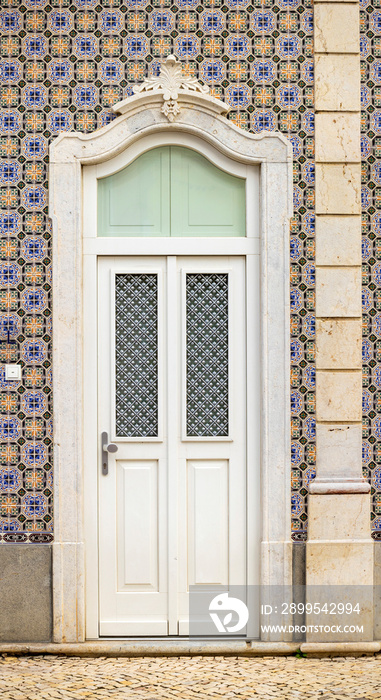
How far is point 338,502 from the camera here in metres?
5.43

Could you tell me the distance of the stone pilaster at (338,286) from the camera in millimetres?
5434

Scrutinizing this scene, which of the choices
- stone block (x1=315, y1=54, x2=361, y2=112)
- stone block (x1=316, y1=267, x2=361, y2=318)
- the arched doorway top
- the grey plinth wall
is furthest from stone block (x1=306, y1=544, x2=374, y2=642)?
stone block (x1=315, y1=54, x2=361, y2=112)

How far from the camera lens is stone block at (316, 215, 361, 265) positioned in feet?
18.0

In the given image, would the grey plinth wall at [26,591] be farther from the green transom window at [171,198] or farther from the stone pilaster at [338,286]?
the green transom window at [171,198]

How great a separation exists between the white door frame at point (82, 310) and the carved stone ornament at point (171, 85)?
0.04 metres

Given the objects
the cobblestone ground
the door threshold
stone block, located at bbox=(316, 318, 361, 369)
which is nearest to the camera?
the cobblestone ground

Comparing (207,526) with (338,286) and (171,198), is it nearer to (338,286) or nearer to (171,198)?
(338,286)

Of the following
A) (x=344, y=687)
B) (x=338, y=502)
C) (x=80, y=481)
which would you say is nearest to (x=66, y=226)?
(x=80, y=481)

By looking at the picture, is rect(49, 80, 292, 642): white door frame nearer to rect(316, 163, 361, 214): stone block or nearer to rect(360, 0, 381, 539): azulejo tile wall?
rect(316, 163, 361, 214): stone block

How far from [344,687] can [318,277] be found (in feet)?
8.27

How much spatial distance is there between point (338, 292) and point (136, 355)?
141 centimetres

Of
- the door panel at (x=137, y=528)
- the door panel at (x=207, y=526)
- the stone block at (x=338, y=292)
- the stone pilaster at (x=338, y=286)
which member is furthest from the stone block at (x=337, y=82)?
the door panel at (x=137, y=528)

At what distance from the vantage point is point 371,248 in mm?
5543

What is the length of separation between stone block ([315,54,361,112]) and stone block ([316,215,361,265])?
2.44 ft
